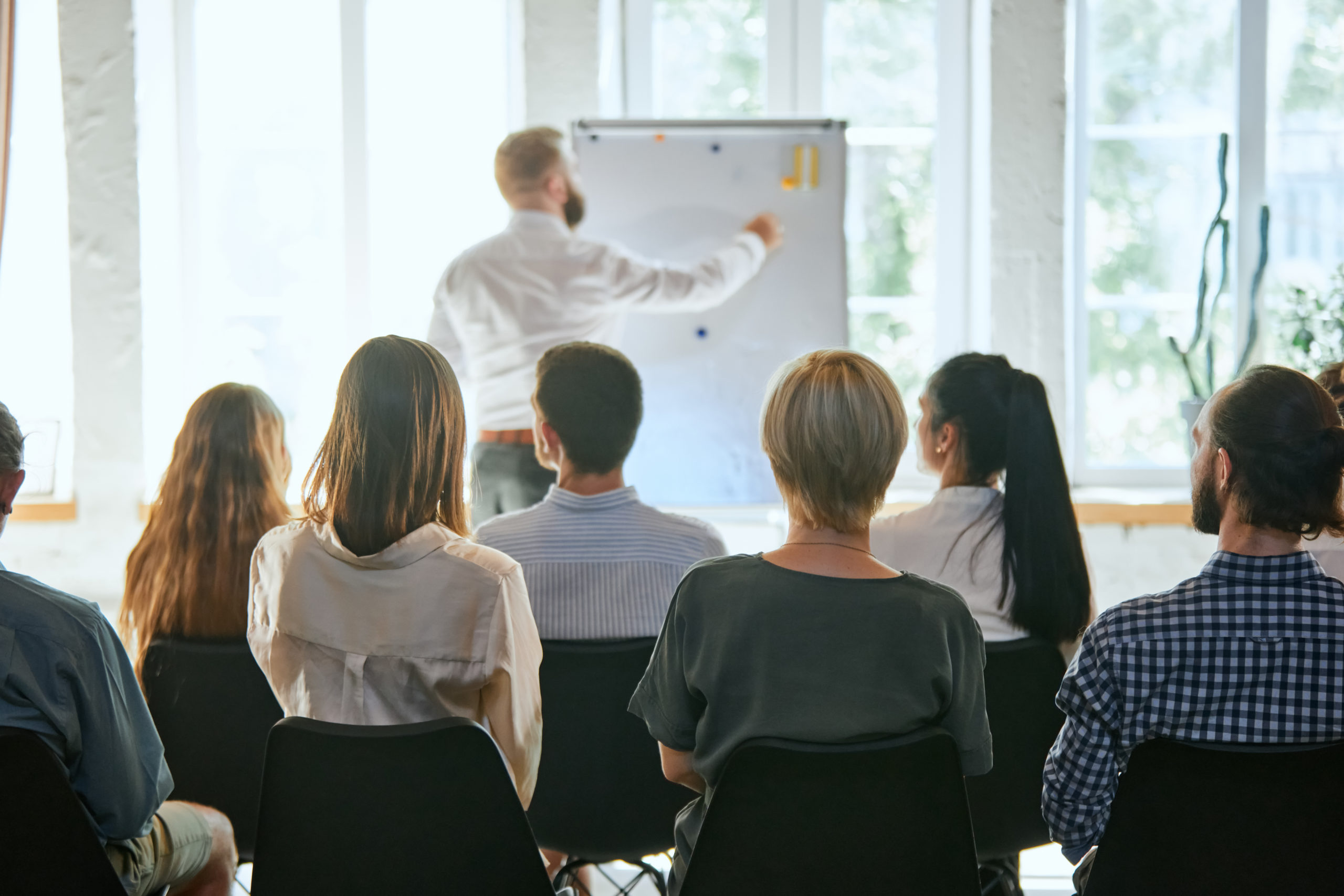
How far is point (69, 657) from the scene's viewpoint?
1288mm

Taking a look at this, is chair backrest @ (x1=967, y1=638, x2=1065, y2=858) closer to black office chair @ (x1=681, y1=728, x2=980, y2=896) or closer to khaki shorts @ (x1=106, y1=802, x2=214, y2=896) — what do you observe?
black office chair @ (x1=681, y1=728, x2=980, y2=896)

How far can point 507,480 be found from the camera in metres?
2.92

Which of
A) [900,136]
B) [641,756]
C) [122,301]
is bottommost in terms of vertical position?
[641,756]

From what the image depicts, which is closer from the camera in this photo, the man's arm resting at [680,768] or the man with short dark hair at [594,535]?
the man's arm resting at [680,768]

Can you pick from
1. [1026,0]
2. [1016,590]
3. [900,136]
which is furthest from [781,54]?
[1016,590]

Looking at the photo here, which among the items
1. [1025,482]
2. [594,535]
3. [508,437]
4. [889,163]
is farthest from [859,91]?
[594,535]

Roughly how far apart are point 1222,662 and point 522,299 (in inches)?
84.4

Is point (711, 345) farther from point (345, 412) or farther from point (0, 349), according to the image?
point (0, 349)

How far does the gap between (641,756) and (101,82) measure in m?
3.28

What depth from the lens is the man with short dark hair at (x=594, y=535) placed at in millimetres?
1758

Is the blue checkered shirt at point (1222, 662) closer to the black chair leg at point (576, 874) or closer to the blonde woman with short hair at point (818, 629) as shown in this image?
the blonde woman with short hair at point (818, 629)

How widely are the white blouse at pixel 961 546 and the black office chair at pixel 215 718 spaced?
1.06 metres

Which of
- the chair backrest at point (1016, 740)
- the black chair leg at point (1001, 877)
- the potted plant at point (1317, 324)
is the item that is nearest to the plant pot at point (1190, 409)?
the potted plant at point (1317, 324)

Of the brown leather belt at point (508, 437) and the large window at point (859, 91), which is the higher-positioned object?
the large window at point (859, 91)
